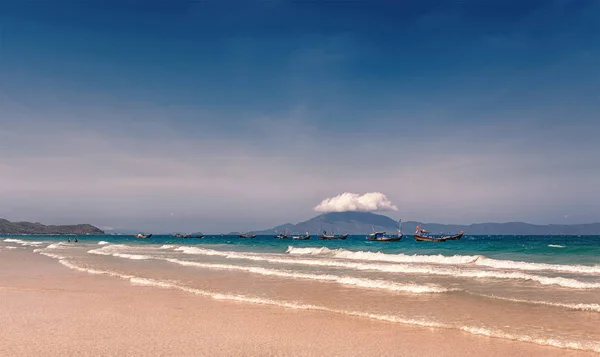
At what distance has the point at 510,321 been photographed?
11516 millimetres

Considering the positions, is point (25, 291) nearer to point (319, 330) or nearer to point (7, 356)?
point (7, 356)

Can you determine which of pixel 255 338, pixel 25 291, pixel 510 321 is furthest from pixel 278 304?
pixel 25 291

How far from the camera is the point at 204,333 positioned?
33.7ft

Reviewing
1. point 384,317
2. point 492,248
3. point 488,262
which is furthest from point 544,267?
point 492,248

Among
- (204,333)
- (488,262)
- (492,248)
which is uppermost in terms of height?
(204,333)

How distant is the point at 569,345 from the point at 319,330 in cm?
558

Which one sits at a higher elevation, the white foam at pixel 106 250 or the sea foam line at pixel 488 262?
the sea foam line at pixel 488 262

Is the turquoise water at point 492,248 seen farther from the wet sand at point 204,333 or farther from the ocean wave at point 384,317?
the wet sand at point 204,333

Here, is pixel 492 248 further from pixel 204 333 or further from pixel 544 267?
pixel 204 333

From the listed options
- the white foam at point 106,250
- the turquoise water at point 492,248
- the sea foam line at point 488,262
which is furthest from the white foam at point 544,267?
the white foam at point 106,250

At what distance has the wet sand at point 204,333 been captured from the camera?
28.8ft

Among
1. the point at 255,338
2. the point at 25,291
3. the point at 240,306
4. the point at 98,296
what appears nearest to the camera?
the point at 255,338

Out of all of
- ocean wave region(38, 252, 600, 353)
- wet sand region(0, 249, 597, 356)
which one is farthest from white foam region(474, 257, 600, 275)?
wet sand region(0, 249, 597, 356)

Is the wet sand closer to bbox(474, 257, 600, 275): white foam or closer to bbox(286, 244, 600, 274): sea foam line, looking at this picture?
bbox(474, 257, 600, 275): white foam
